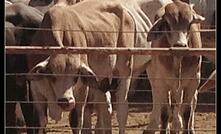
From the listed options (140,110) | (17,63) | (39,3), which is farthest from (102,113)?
(140,110)

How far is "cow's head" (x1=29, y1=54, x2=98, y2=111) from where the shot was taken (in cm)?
592

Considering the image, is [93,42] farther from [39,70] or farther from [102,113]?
[39,70]

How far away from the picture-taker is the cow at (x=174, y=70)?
709 cm

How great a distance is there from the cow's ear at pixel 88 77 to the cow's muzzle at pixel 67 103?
Result: 0.66 ft

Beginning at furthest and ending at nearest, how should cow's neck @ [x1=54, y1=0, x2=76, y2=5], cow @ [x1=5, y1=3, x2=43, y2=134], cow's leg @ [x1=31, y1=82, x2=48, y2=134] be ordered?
cow's neck @ [x1=54, y1=0, x2=76, y2=5] < cow @ [x1=5, y1=3, x2=43, y2=134] < cow's leg @ [x1=31, y1=82, x2=48, y2=134]

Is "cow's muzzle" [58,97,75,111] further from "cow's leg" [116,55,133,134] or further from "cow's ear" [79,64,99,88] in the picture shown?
"cow's leg" [116,55,133,134]

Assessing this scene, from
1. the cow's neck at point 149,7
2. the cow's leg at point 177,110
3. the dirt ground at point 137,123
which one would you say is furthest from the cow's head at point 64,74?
the cow's neck at point 149,7

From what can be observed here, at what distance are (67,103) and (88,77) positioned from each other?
10.7 inches

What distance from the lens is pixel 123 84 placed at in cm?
759

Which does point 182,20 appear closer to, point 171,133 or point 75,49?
point 171,133

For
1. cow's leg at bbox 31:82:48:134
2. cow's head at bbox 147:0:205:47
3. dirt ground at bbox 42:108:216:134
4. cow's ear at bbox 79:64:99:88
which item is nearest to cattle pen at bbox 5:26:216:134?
dirt ground at bbox 42:108:216:134

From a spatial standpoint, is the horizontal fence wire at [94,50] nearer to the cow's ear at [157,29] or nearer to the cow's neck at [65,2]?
the cow's ear at [157,29]
